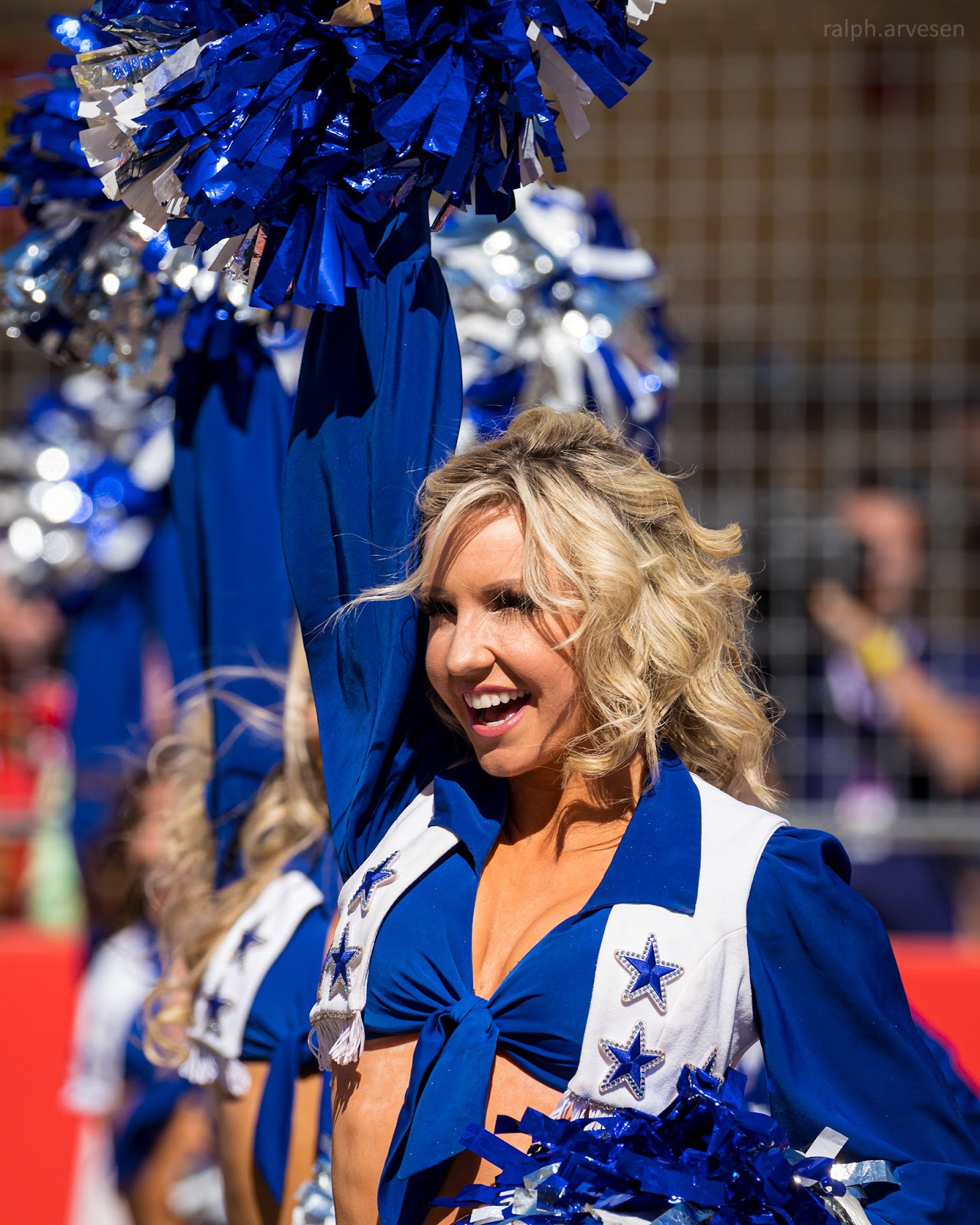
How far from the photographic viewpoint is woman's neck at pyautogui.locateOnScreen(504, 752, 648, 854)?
63.4 inches

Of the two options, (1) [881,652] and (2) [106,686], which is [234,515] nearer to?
(2) [106,686]

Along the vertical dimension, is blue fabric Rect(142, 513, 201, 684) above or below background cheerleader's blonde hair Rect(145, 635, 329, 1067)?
above

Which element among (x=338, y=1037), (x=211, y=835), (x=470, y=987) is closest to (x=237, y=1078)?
(x=211, y=835)

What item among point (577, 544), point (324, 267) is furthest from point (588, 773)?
point (324, 267)

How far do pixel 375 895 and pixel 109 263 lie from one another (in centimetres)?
122

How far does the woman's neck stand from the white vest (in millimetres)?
93

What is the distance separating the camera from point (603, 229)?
9.82ft

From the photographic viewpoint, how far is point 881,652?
4445 millimetres

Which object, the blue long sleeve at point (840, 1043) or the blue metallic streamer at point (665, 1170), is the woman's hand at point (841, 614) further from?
the blue metallic streamer at point (665, 1170)

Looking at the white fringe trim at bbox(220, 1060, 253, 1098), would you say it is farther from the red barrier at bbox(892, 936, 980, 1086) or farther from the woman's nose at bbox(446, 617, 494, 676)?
the red barrier at bbox(892, 936, 980, 1086)

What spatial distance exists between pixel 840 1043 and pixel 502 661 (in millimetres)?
494

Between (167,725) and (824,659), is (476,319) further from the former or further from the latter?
(824,659)

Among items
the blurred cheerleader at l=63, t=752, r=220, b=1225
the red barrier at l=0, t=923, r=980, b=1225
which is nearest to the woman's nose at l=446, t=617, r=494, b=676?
the blurred cheerleader at l=63, t=752, r=220, b=1225

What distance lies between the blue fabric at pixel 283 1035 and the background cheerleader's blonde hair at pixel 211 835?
13cm
